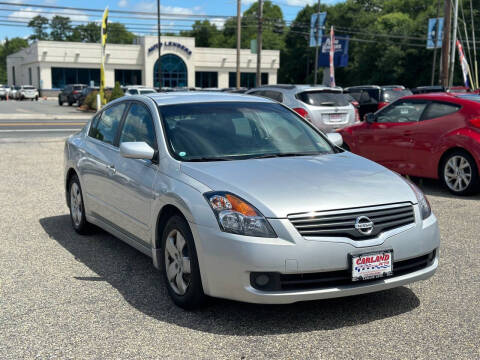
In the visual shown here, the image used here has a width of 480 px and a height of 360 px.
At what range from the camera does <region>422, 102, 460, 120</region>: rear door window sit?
9461 mm

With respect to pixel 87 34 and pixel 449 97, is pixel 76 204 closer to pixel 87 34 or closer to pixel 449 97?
pixel 449 97

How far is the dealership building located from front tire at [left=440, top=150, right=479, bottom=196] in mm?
66087

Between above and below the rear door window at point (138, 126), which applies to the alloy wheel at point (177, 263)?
below

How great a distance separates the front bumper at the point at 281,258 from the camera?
3.80 metres

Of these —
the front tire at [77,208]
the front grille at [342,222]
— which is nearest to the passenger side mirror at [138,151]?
the front grille at [342,222]

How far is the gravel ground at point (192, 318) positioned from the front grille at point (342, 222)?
67 centimetres

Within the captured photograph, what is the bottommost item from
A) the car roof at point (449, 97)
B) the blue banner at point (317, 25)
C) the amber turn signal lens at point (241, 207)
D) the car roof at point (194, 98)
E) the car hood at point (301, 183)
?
the amber turn signal lens at point (241, 207)

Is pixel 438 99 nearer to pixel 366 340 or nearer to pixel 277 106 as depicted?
pixel 277 106

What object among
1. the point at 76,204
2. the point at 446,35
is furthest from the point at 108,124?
the point at 446,35

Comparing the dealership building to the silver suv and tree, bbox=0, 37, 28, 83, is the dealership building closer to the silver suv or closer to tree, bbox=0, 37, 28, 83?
the silver suv

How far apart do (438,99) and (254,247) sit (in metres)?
6.92

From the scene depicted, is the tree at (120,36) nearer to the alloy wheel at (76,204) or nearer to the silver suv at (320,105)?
the silver suv at (320,105)

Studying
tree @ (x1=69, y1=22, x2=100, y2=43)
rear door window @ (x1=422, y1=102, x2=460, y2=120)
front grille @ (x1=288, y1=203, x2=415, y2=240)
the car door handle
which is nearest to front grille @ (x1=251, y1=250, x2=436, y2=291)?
front grille @ (x1=288, y1=203, x2=415, y2=240)

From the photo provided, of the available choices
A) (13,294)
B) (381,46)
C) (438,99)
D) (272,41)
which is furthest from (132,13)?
(13,294)
